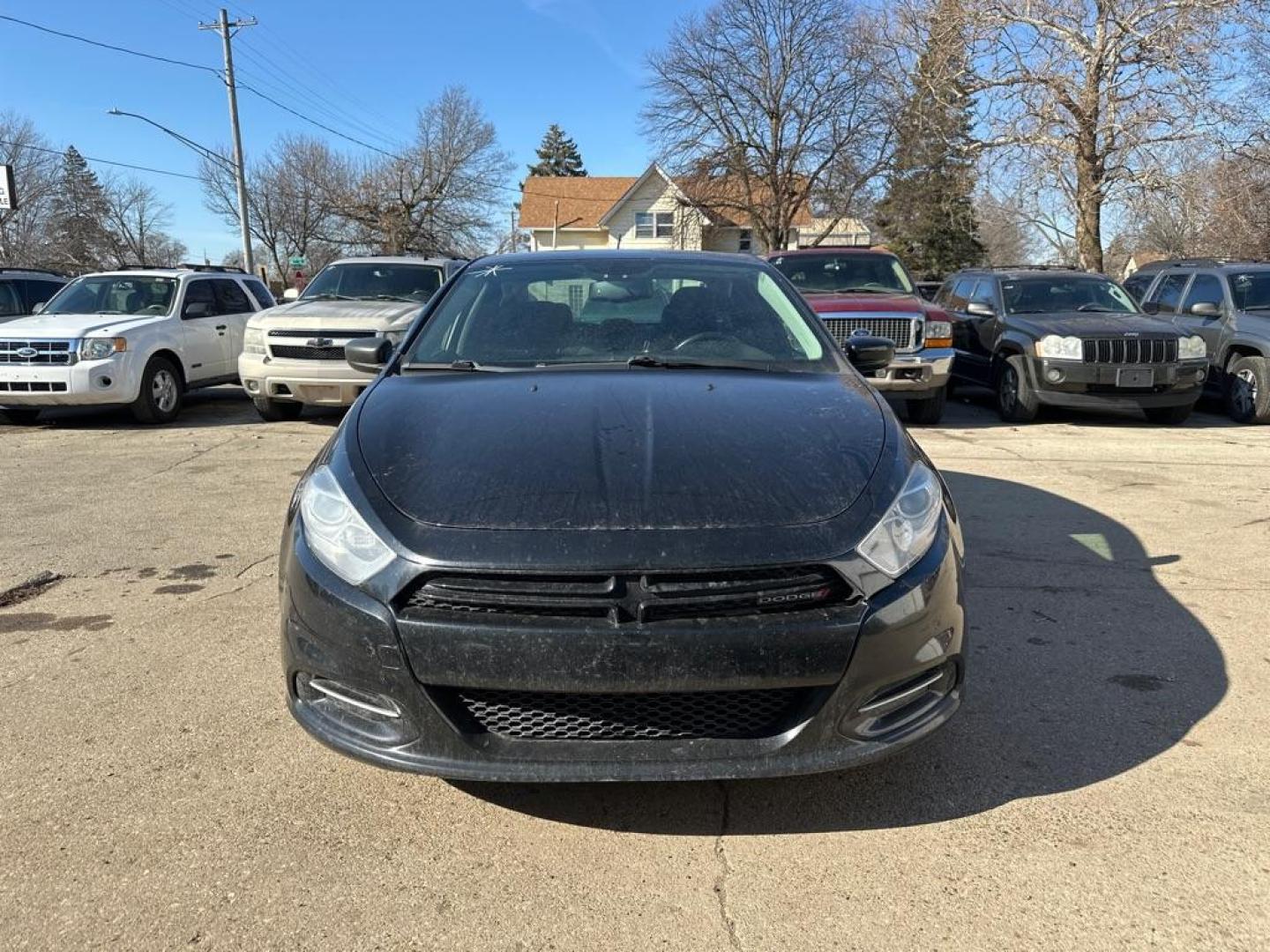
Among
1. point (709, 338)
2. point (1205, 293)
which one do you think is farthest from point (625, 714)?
point (1205, 293)

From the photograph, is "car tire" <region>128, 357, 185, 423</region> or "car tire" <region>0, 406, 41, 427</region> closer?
"car tire" <region>128, 357, 185, 423</region>

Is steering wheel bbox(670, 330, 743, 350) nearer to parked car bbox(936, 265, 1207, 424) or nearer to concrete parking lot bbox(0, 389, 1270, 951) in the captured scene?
concrete parking lot bbox(0, 389, 1270, 951)

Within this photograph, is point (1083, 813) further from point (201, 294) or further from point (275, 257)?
point (275, 257)

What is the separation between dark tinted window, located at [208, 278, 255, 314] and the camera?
37.4 feet

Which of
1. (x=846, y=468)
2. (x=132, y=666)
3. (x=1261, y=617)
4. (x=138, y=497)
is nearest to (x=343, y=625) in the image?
(x=846, y=468)

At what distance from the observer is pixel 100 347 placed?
9273 mm

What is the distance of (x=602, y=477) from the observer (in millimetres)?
2408

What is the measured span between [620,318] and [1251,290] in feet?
33.0

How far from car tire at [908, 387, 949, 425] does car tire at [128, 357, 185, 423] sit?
853 centimetres

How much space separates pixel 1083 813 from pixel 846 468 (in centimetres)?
119

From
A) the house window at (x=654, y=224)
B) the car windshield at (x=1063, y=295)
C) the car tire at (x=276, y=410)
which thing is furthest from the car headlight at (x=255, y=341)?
the house window at (x=654, y=224)

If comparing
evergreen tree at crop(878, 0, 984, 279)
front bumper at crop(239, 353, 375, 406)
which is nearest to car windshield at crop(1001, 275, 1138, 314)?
front bumper at crop(239, 353, 375, 406)

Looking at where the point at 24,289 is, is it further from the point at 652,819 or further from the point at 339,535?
the point at 652,819

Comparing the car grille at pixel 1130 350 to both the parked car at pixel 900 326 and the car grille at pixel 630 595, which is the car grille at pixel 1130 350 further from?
the car grille at pixel 630 595
